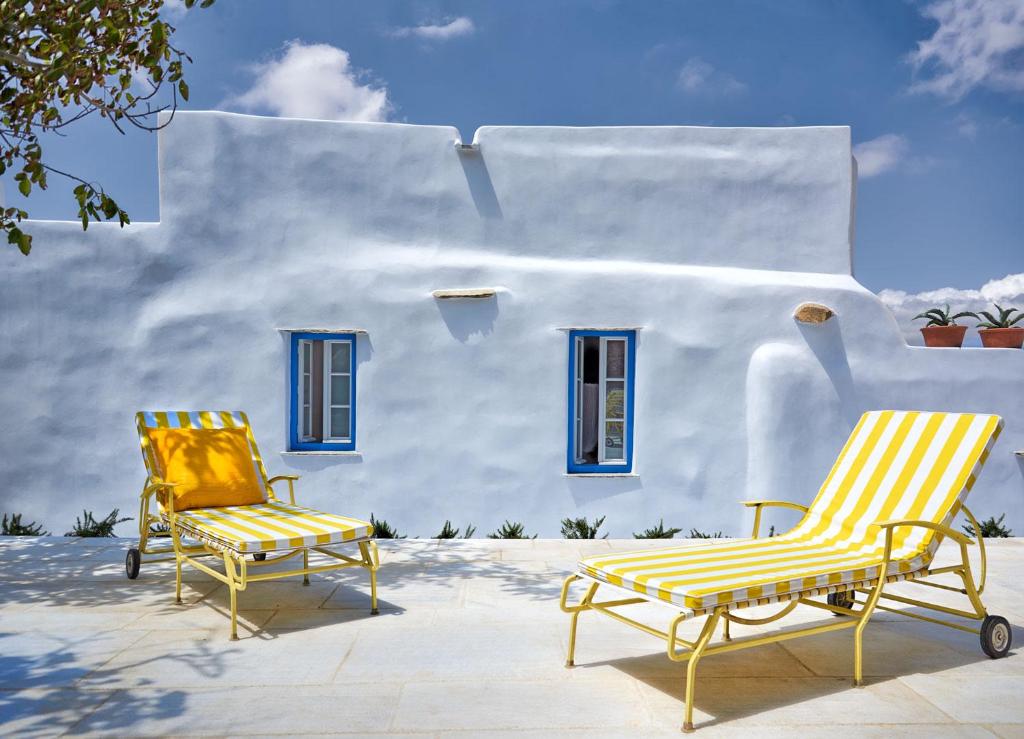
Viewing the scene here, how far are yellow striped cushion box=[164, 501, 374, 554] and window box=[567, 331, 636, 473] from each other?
12.6ft

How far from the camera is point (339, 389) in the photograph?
9094mm

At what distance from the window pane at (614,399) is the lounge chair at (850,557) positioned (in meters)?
3.86

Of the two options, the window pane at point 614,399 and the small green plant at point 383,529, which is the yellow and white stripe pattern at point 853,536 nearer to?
the window pane at point 614,399

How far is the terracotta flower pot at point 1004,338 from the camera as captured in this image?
915cm

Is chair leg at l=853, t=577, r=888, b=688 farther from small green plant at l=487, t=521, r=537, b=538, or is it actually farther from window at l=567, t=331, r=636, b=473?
window at l=567, t=331, r=636, b=473

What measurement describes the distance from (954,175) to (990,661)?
916cm

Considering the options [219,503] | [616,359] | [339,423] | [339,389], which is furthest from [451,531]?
[219,503]

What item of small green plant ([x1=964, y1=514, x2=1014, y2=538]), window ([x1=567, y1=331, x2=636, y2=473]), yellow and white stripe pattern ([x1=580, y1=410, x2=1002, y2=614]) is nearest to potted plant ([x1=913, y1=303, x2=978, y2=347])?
small green plant ([x1=964, y1=514, x2=1014, y2=538])

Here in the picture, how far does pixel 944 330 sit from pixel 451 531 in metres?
5.72

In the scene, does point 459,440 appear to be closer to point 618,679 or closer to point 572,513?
point 572,513

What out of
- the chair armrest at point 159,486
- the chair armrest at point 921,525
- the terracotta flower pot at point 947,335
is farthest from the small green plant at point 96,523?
the terracotta flower pot at point 947,335

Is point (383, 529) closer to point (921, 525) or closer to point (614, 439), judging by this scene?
point (614, 439)

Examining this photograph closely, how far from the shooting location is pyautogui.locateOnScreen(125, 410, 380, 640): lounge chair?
517 cm

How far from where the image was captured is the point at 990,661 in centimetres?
439
